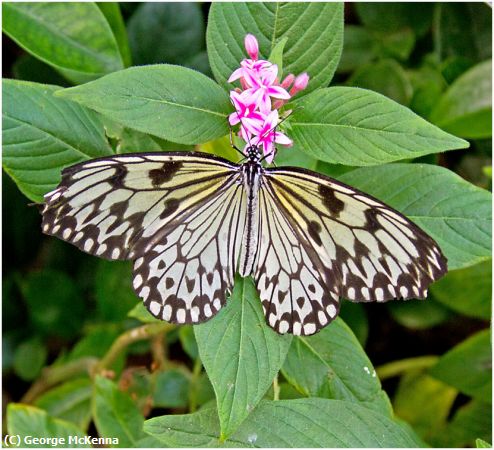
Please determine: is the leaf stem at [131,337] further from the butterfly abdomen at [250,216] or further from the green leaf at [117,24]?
the green leaf at [117,24]

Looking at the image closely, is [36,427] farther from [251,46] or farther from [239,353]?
[251,46]

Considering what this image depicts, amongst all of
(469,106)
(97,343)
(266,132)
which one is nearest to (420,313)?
(469,106)

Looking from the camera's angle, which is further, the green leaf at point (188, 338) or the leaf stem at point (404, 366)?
the leaf stem at point (404, 366)

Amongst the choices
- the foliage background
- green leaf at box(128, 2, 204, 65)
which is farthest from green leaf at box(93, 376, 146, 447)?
green leaf at box(128, 2, 204, 65)

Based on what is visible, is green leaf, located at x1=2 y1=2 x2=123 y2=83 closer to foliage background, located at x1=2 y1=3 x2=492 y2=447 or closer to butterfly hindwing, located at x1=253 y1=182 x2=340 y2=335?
foliage background, located at x1=2 y1=3 x2=492 y2=447

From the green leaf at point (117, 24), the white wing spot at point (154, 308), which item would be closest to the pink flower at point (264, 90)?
the white wing spot at point (154, 308)

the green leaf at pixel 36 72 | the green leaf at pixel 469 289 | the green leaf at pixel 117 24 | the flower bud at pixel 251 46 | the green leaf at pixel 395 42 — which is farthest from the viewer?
the green leaf at pixel 395 42

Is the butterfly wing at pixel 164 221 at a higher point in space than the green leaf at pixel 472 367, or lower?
higher

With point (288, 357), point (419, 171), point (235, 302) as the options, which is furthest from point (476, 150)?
point (235, 302)

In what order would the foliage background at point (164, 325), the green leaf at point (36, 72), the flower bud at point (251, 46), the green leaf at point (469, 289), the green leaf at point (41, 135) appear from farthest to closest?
the green leaf at point (36, 72)
the green leaf at point (469, 289)
the foliage background at point (164, 325)
the green leaf at point (41, 135)
the flower bud at point (251, 46)
